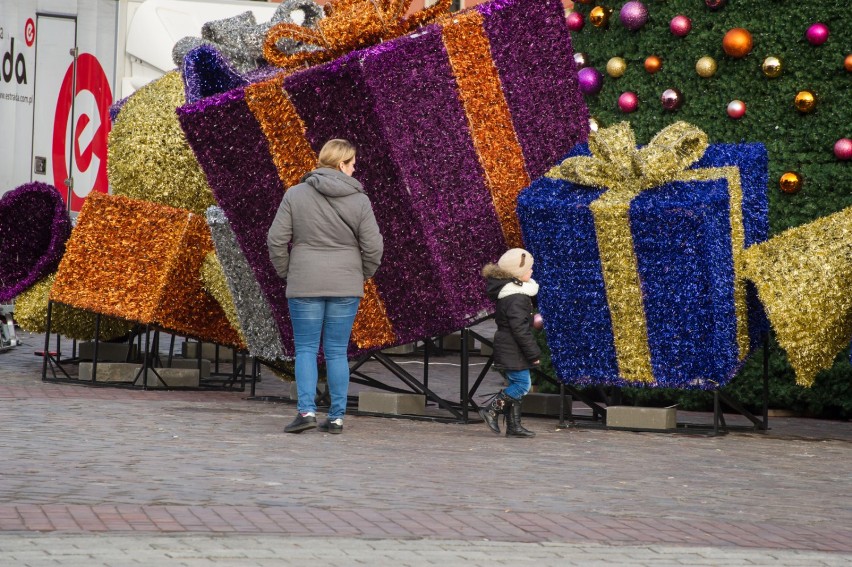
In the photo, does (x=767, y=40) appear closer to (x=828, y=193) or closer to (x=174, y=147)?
(x=828, y=193)

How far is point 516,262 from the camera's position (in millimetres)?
A: 9461

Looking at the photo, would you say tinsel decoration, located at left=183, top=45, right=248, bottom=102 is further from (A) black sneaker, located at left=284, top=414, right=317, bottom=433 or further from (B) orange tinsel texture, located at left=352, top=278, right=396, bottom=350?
(A) black sneaker, located at left=284, top=414, right=317, bottom=433

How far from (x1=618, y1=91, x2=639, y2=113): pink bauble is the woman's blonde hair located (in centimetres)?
300

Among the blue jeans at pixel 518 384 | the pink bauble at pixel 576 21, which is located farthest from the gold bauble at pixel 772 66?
the blue jeans at pixel 518 384

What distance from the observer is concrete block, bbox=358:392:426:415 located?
10.5 m

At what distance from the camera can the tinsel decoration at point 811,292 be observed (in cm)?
904

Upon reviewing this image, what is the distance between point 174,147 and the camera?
39.0ft

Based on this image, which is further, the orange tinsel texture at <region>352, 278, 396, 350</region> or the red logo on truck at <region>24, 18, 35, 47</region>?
the red logo on truck at <region>24, 18, 35, 47</region>

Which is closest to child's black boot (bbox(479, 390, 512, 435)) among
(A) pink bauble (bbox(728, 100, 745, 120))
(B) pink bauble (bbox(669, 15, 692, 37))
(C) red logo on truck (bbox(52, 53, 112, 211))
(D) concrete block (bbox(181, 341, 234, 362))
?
(A) pink bauble (bbox(728, 100, 745, 120))

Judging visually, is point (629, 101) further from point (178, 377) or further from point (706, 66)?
point (178, 377)

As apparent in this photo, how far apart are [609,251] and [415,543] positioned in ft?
13.5

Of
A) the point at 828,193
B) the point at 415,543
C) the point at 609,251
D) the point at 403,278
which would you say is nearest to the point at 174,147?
the point at 403,278

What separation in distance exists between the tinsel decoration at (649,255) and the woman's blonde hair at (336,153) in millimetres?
1176

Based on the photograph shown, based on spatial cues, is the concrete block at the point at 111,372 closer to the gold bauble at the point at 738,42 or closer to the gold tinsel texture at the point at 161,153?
the gold tinsel texture at the point at 161,153
